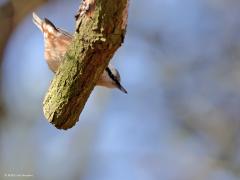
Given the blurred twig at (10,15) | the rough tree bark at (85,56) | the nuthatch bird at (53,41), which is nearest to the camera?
the rough tree bark at (85,56)

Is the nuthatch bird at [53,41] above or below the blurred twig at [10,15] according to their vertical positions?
above

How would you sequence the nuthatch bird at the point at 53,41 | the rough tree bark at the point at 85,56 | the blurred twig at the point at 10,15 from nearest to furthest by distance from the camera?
the rough tree bark at the point at 85,56, the nuthatch bird at the point at 53,41, the blurred twig at the point at 10,15

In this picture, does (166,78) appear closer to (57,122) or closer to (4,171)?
(4,171)

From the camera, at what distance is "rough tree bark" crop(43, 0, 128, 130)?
1.02 metres

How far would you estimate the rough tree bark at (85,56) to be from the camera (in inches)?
40.3

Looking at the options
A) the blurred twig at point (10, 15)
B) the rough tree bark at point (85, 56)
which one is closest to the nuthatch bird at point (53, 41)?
the rough tree bark at point (85, 56)

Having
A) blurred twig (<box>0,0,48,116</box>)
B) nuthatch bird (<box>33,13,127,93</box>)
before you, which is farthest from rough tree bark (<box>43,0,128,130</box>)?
blurred twig (<box>0,0,48,116</box>)

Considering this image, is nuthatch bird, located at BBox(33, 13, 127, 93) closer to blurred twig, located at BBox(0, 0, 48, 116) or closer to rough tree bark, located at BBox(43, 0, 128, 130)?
rough tree bark, located at BBox(43, 0, 128, 130)

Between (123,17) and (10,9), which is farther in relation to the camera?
(10,9)

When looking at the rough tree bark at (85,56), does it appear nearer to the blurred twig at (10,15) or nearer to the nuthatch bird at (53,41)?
the nuthatch bird at (53,41)

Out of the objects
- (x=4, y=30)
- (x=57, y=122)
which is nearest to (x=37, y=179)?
(x=4, y=30)

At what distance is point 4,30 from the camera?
2.27 meters

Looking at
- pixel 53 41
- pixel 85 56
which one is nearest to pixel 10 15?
pixel 53 41

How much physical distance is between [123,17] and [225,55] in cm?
280
